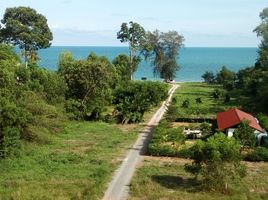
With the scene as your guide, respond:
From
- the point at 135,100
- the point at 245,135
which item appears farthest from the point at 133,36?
the point at 245,135

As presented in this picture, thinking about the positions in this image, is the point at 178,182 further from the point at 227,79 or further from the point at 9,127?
the point at 227,79

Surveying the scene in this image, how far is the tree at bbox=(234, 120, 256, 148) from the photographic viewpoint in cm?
3919

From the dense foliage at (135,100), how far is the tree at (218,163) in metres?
23.8

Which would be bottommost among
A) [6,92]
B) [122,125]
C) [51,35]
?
[122,125]

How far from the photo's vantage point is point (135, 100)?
5403 cm

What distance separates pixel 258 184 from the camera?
3130 centimetres

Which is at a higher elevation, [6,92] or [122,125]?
[6,92]

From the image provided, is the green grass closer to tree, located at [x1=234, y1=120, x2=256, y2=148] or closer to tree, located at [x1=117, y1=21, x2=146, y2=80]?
tree, located at [x1=234, y1=120, x2=256, y2=148]

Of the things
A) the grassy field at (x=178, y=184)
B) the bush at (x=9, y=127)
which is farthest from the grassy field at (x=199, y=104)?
the bush at (x=9, y=127)

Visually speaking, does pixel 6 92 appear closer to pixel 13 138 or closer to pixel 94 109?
pixel 13 138

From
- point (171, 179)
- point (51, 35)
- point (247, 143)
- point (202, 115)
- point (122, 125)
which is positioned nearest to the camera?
point (171, 179)

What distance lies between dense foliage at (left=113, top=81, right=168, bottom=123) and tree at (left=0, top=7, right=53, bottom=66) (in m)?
18.1

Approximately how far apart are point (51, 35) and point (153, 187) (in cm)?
4552

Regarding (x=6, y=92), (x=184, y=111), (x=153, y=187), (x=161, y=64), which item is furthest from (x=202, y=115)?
(x=161, y=64)
